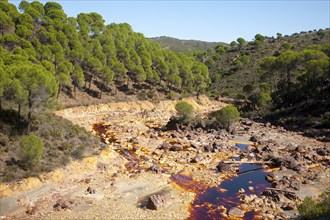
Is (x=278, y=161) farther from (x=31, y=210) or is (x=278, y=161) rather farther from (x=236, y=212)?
(x=31, y=210)

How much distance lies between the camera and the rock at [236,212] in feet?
79.2

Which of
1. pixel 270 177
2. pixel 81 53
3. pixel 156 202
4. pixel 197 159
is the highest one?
pixel 81 53

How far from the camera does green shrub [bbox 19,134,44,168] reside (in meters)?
27.0

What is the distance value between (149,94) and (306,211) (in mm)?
66963

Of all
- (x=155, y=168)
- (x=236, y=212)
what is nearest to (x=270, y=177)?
(x=236, y=212)

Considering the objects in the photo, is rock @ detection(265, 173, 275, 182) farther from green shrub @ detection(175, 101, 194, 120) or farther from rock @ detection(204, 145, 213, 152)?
green shrub @ detection(175, 101, 194, 120)

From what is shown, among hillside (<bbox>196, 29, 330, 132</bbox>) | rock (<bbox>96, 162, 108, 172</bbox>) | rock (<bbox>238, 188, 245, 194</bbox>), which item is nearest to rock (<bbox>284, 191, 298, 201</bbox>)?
rock (<bbox>238, 188, 245, 194</bbox>)

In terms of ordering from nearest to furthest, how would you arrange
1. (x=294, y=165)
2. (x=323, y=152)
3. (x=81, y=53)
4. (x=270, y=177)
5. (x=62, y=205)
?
(x=62, y=205) → (x=270, y=177) → (x=294, y=165) → (x=323, y=152) → (x=81, y=53)

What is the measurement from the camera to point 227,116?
183 ft

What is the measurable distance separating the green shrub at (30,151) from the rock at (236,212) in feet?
58.7

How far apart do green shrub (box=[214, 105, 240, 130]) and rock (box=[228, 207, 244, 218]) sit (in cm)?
3225

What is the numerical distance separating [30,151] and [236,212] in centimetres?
1886

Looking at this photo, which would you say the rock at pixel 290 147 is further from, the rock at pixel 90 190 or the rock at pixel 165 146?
the rock at pixel 90 190

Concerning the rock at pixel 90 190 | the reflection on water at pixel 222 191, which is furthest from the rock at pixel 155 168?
the rock at pixel 90 190
